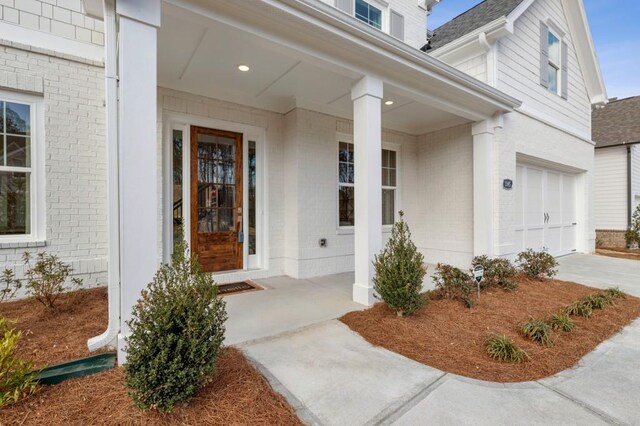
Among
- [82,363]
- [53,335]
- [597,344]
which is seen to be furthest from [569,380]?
[53,335]

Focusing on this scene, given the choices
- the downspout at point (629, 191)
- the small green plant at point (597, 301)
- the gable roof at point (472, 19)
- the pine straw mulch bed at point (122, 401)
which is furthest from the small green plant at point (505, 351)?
the downspout at point (629, 191)

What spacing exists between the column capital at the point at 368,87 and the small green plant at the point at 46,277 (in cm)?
426

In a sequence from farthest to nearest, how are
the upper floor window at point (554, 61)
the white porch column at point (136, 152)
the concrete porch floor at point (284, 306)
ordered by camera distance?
the upper floor window at point (554, 61)
the concrete porch floor at point (284, 306)
the white porch column at point (136, 152)

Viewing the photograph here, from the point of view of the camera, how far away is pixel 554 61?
8039mm

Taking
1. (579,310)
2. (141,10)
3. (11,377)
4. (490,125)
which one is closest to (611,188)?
(490,125)

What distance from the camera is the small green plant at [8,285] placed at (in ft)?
11.5

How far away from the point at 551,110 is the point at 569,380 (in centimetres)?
762

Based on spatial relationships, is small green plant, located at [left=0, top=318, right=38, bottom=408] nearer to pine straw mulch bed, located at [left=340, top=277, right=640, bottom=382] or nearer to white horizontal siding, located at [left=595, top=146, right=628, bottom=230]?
pine straw mulch bed, located at [left=340, top=277, right=640, bottom=382]

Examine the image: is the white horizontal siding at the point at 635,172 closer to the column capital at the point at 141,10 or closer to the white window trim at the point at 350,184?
the white window trim at the point at 350,184

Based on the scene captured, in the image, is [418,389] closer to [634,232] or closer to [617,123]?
[634,232]

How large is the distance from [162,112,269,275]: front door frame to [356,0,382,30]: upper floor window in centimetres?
373

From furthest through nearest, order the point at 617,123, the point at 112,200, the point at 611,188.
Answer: the point at 617,123, the point at 611,188, the point at 112,200

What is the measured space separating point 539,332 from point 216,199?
4727 mm

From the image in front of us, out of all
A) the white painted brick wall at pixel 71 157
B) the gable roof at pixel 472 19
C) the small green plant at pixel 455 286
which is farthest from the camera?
the gable roof at pixel 472 19
